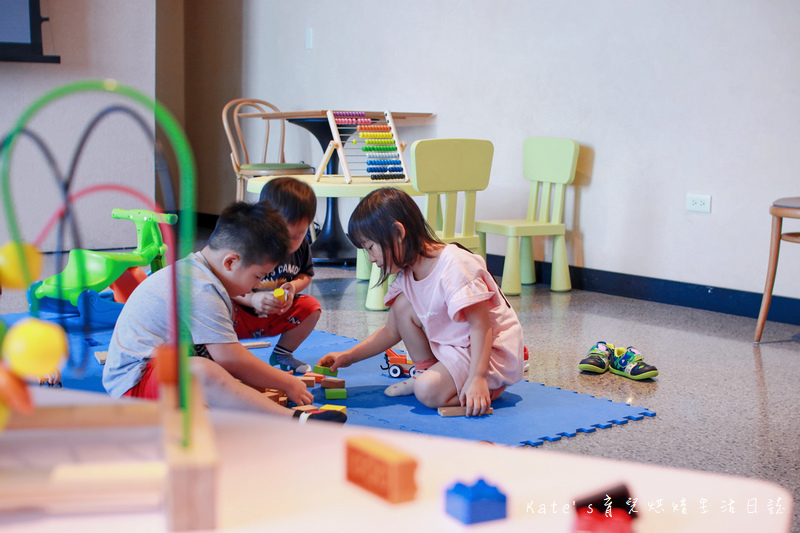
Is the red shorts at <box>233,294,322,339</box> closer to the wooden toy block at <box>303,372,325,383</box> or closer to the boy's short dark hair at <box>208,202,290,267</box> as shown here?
the wooden toy block at <box>303,372,325,383</box>

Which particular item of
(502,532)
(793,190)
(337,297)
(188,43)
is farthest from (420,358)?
(188,43)

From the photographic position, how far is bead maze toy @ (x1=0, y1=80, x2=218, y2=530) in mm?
351

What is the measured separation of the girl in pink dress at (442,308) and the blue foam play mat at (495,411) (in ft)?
0.15

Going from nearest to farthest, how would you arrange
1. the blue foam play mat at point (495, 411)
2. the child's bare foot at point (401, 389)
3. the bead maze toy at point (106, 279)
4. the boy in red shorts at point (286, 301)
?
the blue foam play mat at point (495, 411)
the child's bare foot at point (401, 389)
the boy in red shorts at point (286, 301)
the bead maze toy at point (106, 279)

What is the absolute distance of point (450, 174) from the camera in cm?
276

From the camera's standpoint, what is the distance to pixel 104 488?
39 cm

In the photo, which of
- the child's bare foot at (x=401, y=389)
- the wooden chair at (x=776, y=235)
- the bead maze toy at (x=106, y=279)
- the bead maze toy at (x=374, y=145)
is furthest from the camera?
the bead maze toy at (x=374, y=145)

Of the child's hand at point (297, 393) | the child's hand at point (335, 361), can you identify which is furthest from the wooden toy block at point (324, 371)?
the child's hand at point (297, 393)

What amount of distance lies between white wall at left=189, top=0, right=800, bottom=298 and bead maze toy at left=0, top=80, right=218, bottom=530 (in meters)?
2.61

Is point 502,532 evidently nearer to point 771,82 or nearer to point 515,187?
point 771,82

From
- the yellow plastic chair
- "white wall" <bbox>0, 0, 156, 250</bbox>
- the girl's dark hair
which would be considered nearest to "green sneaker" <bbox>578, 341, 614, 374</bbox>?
the girl's dark hair

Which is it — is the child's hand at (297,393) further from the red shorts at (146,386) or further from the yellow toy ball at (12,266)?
the yellow toy ball at (12,266)

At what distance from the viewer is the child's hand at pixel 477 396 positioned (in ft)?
5.19

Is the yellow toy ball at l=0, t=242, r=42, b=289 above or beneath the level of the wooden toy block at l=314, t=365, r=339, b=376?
above
